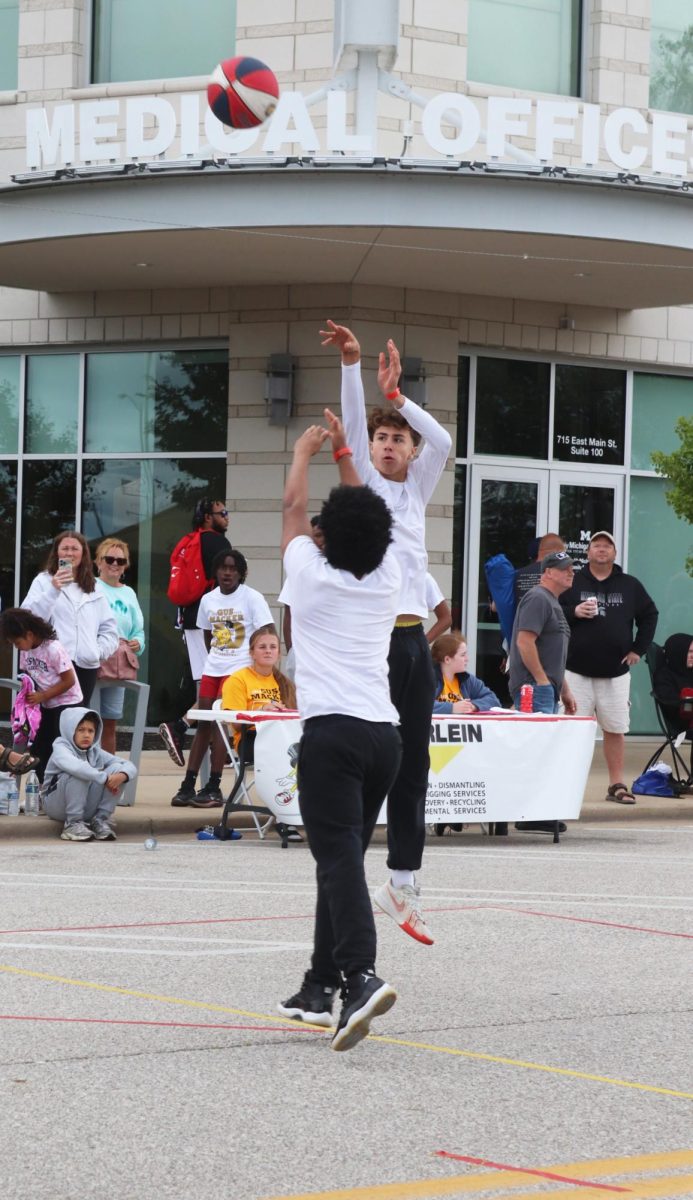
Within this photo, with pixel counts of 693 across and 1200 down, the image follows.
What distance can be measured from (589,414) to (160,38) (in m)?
6.28

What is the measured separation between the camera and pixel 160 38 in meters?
19.3

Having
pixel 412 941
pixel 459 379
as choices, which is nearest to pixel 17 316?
pixel 459 379

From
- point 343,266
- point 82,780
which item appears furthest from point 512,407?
point 82,780

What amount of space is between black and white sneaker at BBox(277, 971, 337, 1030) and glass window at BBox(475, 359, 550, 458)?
45.9 feet

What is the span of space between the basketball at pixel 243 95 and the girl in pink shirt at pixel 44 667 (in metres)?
6.04

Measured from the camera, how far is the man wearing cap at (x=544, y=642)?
12.8 metres

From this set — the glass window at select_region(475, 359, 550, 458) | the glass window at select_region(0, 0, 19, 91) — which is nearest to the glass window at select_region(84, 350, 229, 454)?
the glass window at select_region(475, 359, 550, 458)

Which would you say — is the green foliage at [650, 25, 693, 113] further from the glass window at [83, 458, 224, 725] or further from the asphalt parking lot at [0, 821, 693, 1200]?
the asphalt parking lot at [0, 821, 693, 1200]

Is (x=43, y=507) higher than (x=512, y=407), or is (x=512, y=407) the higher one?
(x=512, y=407)

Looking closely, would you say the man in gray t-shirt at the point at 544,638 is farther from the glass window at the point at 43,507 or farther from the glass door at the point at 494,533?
the glass window at the point at 43,507

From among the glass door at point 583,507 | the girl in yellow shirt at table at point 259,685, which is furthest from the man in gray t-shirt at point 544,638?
the glass door at point 583,507

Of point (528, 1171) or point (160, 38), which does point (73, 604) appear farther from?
point (528, 1171)

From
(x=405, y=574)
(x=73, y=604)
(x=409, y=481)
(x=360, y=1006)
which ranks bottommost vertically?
(x=360, y=1006)

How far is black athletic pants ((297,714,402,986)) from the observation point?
5.46 m
